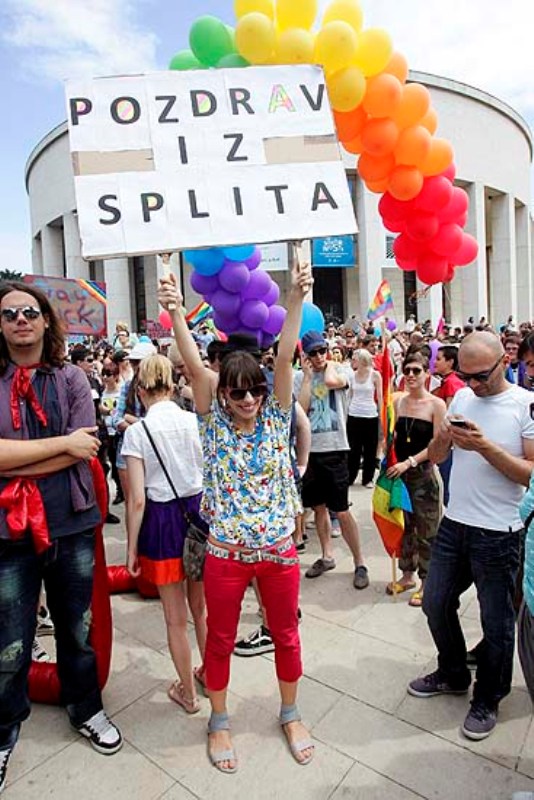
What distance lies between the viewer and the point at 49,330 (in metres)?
2.37

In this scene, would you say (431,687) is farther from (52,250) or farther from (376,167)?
(52,250)

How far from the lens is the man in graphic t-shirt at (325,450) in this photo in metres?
4.07

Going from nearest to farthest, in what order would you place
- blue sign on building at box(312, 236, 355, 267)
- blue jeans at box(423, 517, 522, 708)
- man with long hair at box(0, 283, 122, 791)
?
man with long hair at box(0, 283, 122, 791) < blue jeans at box(423, 517, 522, 708) < blue sign on building at box(312, 236, 355, 267)

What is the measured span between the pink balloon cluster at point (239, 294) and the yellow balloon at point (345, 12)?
1.62 meters

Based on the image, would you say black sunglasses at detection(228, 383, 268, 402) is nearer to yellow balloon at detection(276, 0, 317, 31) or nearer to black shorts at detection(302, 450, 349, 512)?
black shorts at detection(302, 450, 349, 512)

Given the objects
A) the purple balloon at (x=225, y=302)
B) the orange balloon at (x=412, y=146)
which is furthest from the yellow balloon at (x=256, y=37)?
the purple balloon at (x=225, y=302)

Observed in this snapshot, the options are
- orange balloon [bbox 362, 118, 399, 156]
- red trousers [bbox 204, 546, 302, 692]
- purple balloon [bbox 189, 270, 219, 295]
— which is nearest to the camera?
red trousers [bbox 204, 546, 302, 692]

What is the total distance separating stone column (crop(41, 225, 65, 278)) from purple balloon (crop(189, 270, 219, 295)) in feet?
114

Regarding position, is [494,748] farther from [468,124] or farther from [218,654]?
[468,124]

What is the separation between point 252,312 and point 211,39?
74.8 inches

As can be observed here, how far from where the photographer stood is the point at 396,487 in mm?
3656

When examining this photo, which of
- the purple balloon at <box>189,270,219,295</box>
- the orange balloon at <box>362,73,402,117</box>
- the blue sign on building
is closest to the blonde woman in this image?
the purple balloon at <box>189,270,219,295</box>

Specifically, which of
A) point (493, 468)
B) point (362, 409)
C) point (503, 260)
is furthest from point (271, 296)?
point (503, 260)

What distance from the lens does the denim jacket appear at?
222 centimetres
